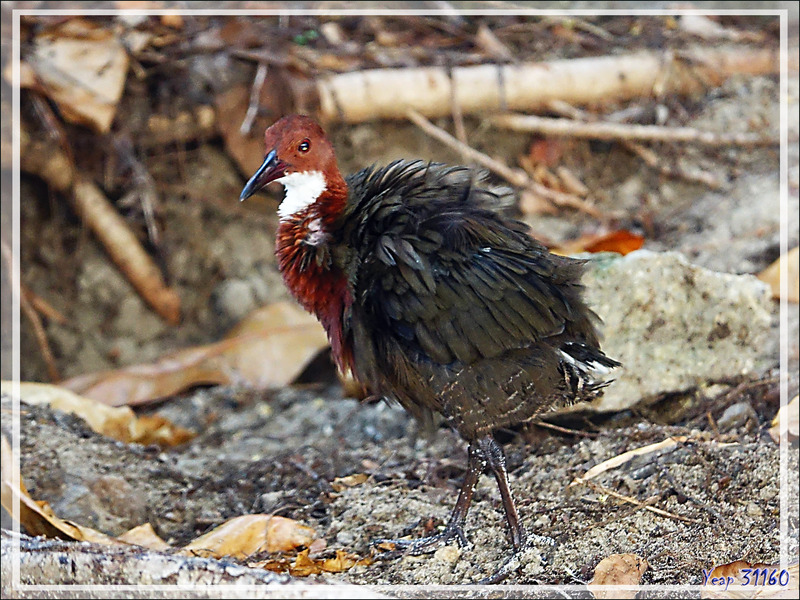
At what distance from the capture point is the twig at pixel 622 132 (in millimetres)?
4145

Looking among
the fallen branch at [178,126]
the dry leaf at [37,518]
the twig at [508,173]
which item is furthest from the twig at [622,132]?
the dry leaf at [37,518]

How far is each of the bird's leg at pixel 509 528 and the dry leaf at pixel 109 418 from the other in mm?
1528

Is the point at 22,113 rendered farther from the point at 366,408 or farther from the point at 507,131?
the point at 507,131

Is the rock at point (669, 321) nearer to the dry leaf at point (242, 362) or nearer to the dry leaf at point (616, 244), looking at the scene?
the dry leaf at point (616, 244)

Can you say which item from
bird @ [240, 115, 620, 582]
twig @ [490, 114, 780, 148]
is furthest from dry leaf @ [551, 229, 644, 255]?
twig @ [490, 114, 780, 148]

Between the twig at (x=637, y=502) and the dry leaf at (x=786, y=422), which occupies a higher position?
the dry leaf at (x=786, y=422)

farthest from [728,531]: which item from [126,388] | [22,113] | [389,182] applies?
[22,113]

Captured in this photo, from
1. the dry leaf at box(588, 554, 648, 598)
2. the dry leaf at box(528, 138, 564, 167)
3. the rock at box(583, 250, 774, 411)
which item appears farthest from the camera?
the dry leaf at box(528, 138, 564, 167)

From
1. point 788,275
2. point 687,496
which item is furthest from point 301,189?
point 788,275

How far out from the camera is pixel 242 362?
12.7 feet

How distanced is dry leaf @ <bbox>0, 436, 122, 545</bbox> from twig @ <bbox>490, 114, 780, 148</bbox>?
2.80 metres

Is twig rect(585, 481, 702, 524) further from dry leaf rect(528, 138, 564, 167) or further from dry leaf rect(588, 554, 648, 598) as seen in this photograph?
dry leaf rect(528, 138, 564, 167)

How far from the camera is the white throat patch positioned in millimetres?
2443

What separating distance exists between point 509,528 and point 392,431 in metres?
1.01
